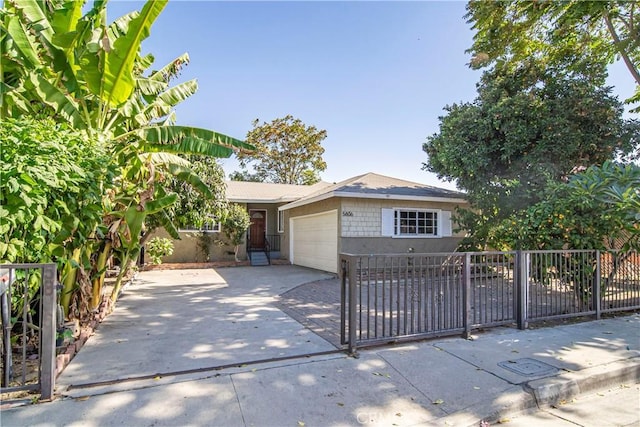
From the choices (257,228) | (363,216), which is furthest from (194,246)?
(363,216)

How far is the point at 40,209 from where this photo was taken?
130 inches

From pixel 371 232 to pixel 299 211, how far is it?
188 inches

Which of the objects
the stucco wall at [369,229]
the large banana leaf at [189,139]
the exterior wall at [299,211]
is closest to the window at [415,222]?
the stucco wall at [369,229]

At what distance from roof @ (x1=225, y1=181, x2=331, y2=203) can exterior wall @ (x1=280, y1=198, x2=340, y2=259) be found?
1005mm

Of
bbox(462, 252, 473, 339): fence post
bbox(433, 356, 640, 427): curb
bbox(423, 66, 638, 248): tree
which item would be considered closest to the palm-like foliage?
bbox(462, 252, 473, 339): fence post

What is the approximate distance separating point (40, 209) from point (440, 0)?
10.6 metres

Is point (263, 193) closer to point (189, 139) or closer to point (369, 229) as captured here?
point (369, 229)

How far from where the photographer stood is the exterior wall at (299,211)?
12234 millimetres

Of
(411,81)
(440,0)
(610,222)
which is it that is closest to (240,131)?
(411,81)

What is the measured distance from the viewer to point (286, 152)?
3269cm

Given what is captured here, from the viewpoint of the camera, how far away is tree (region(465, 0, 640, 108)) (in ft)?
29.3

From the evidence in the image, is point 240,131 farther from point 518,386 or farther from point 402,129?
point 518,386

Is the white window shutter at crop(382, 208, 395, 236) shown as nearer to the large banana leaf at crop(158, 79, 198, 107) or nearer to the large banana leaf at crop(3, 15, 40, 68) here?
the large banana leaf at crop(158, 79, 198, 107)

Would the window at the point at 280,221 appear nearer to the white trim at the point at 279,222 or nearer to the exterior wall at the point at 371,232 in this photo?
the white trim at the point at 279,222
